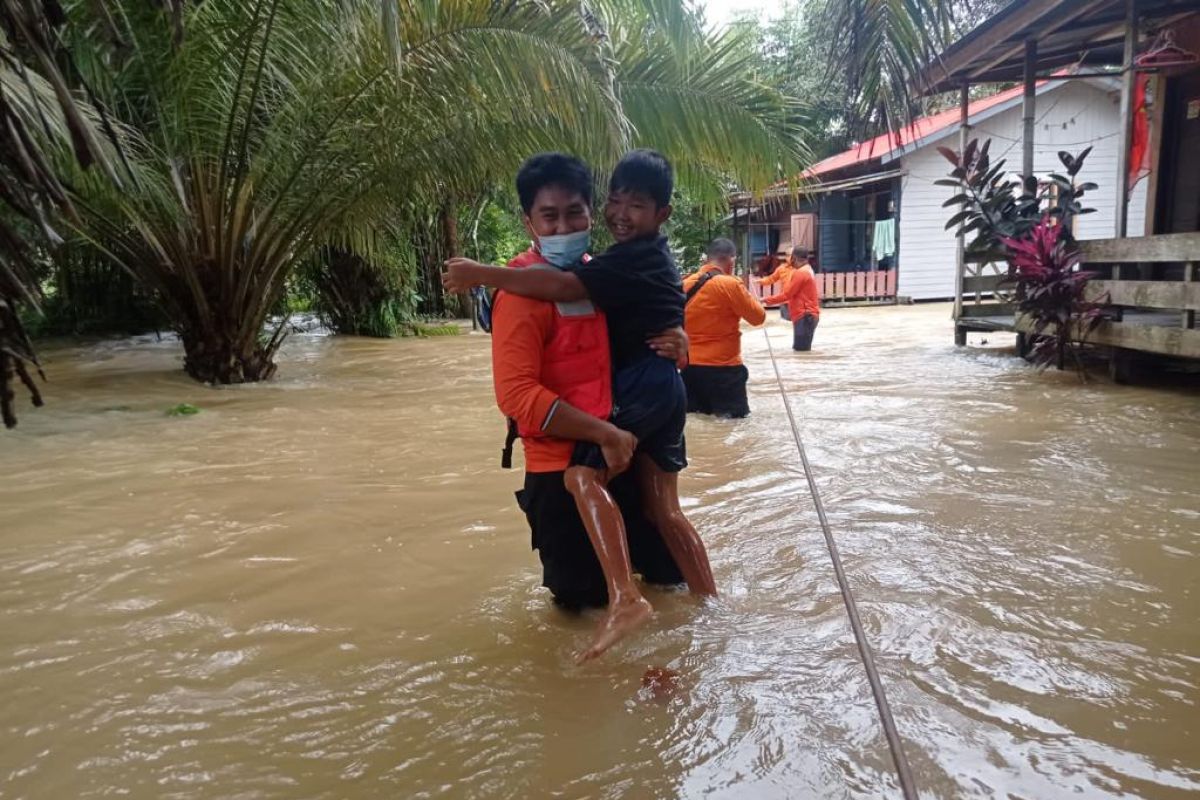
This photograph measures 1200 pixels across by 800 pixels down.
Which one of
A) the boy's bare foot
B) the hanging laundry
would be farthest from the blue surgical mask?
the hanging laundry

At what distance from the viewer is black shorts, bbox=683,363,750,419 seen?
642 centimetres

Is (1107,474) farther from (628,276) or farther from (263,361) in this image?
(263,361)

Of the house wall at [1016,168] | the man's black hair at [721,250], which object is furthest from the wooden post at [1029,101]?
the house wall at [1016,168]

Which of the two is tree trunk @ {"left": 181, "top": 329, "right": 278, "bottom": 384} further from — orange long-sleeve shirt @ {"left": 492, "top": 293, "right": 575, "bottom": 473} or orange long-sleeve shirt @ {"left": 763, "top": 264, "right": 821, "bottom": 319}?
orange long-sleeve shirt @ {"left": 492, "top": 293, "right": 575, "bottom": 473}

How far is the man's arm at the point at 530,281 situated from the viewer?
2404 millimetres

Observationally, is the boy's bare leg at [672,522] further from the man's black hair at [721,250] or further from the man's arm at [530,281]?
the man's black hair at [721,250]

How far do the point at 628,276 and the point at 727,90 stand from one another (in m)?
6.30

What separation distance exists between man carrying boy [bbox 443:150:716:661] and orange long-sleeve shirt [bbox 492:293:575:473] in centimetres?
5

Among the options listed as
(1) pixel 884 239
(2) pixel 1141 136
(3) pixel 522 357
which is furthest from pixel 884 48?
(1) pixel 884 239

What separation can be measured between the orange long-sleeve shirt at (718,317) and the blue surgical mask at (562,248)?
361cm

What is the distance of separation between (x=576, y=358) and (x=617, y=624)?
805 millimetres

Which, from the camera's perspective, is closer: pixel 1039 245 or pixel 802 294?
pixel 1039 245

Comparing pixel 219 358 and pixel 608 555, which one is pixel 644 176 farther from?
pixel 219 358

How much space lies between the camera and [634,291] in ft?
8.43
